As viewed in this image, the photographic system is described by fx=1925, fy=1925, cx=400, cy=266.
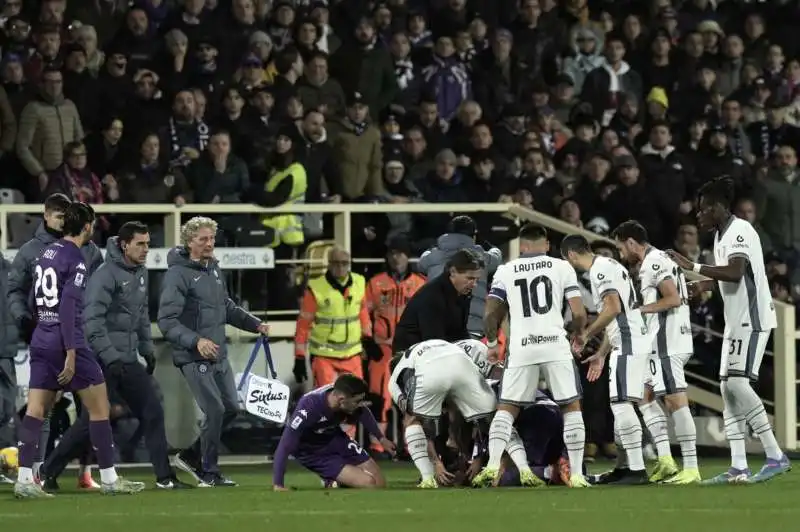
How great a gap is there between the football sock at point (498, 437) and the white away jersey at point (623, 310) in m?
1.17

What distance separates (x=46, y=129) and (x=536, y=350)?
280 inches

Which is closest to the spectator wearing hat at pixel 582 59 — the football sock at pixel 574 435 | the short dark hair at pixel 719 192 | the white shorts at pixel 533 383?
the short dark hair at pixel 719 192

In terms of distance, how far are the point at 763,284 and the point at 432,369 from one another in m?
2.51

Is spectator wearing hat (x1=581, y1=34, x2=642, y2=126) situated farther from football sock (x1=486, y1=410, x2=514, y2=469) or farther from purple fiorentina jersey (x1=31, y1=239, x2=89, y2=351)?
purple fiorentina jersey (x1=31, y1=239, x2=89, y2=351)

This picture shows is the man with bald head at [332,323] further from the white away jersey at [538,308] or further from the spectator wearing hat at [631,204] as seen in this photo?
the white away jersey at [538,308]

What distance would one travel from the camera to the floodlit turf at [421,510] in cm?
1077

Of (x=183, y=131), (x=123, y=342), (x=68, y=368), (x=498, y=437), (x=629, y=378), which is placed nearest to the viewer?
(x=68, y=368)

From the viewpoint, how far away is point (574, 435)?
45.4 ft

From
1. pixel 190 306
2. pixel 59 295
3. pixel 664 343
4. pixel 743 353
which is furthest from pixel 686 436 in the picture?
pixel 59 295

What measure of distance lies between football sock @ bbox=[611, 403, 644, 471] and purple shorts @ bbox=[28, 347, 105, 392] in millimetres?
3854

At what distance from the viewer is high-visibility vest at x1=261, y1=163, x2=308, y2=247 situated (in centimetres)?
1933

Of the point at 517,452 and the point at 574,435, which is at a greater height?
the point at 574,435

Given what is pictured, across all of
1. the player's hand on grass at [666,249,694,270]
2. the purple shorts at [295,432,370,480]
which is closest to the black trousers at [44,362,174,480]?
the purple shorts at [295,432,370,480]

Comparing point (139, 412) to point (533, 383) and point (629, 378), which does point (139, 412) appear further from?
point (629, 378)
